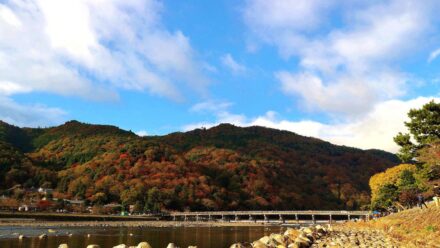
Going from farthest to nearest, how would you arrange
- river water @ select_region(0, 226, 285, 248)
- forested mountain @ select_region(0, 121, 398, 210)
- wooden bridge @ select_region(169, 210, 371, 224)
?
forested mountain @ select_region(0, 121, 398, 210) < wooden bridge @ select_region(169, 210, 371, 224) < river water @ select_region(0, 226, 285, 248)

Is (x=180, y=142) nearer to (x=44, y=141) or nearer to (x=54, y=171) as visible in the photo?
(x=44, y=141)

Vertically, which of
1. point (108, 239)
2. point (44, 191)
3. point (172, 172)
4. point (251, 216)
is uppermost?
point (172, 172)

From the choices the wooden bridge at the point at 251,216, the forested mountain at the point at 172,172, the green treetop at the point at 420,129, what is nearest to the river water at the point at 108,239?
the green treetop at the point at 420,129

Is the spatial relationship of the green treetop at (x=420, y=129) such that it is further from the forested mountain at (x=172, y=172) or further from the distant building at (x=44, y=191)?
the distant building at (x=44, y=191)

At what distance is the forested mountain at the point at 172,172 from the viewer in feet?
374

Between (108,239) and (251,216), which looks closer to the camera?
(108,239)

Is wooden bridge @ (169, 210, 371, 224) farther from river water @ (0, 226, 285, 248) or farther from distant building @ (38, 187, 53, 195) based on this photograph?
river water @ (0, 226, 285, 248)

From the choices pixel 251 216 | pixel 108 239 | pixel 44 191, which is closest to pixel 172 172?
pixel 251 216

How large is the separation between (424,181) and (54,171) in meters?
118

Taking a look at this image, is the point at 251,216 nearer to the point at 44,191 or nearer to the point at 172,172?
the point at 172,172

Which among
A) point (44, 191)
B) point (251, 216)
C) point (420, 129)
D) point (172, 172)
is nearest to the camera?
point (420, 129)

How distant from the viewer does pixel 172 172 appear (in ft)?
406

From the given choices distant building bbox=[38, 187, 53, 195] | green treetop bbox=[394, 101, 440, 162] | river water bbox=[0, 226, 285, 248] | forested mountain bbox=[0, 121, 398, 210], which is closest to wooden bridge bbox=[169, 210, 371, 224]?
forested mountain bbox=[0, 121, 398, 210]

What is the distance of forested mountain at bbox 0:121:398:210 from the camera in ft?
374
